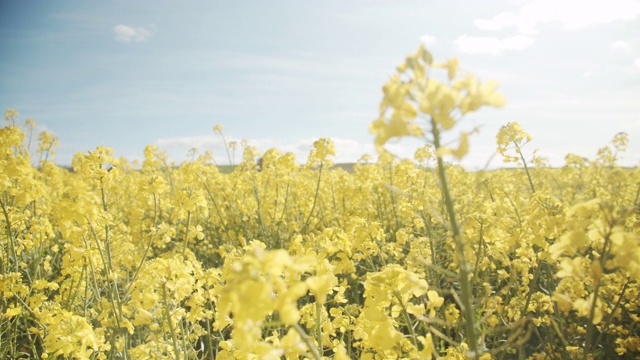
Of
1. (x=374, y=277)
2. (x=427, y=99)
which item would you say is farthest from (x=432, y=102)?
(x=374, y=277)

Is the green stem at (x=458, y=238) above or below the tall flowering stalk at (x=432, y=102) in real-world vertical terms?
below

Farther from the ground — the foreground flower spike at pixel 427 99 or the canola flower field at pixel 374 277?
the foreground flower spike at pixel 427 99

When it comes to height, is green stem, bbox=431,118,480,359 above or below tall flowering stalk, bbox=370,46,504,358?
below

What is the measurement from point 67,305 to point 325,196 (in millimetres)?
5432

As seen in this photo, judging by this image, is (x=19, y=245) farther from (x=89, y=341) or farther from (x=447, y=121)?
(x=447, y=121)

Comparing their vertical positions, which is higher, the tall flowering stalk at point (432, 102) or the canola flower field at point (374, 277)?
the tall flowering stalk at point (432, 102)

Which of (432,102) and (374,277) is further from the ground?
(432,102)

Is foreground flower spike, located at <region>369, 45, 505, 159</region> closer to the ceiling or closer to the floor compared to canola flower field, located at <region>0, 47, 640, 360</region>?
closer to the ceiling

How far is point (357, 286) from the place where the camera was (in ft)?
17.1

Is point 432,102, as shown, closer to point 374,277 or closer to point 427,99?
point 427,99

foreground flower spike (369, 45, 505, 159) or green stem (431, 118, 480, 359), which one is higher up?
foreground flower spike (369, 45, 505, 159)

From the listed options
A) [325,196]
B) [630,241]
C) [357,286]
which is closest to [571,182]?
[325,196]

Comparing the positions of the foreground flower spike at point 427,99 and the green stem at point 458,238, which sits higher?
the foreground flower spike at point 427,99

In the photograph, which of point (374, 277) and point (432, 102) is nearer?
point (432, 102)
